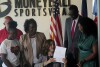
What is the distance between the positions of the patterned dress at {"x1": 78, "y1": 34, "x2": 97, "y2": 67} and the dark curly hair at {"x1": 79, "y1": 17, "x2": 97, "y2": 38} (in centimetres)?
3

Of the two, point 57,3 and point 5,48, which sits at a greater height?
point 57,3

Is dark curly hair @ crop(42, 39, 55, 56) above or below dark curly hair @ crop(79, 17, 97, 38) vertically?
below

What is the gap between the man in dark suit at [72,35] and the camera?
5.40 ft

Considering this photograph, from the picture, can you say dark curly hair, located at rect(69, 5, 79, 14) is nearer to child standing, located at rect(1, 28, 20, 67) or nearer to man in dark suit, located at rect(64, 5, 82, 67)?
man in dark suit, located at rect(64, 5, 82, 67)

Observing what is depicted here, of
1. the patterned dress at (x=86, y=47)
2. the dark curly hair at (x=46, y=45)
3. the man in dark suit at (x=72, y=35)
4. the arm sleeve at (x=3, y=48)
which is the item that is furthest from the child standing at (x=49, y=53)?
the arm sleeve at (x=3, y=48)

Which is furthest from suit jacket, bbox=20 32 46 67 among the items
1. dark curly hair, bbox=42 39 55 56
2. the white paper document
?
the white paper document

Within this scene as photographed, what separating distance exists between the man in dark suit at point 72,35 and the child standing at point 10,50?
0.42m

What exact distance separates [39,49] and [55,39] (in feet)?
0.52

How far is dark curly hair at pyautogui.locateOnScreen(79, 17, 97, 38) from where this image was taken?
5.34 feet

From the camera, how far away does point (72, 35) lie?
165cm

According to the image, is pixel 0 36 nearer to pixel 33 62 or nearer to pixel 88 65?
pixel 33 62

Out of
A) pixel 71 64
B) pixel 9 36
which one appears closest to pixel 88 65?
pixel 71 64

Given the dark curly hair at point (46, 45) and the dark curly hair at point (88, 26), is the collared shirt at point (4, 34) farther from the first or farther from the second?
the dark curly hair at point (88, 26)

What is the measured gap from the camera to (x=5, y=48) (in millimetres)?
1655
